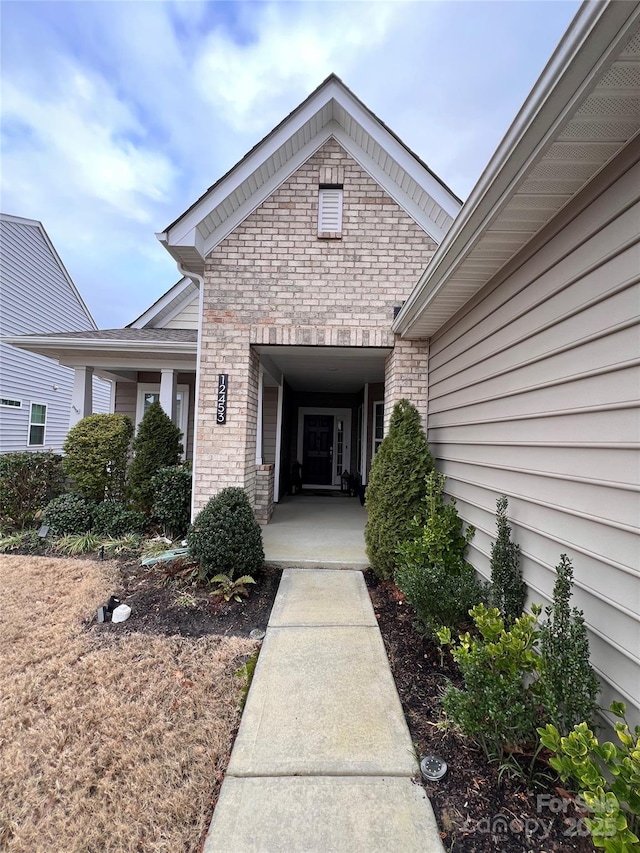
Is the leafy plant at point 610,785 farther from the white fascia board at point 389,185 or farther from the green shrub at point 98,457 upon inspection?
the green shrub at point 98,457

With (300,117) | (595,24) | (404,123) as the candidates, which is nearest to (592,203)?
(595,24)

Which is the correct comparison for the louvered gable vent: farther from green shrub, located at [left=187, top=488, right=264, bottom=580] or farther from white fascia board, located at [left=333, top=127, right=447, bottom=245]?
green shrub, located at [left=187, top=488, right=264, bottom=580]

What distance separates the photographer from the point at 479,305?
3498 mm

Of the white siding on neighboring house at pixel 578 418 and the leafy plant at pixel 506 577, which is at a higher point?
the white siding on neighboring house at pixel 578 418

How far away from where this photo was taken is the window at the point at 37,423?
13355 mm

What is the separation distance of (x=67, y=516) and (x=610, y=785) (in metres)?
6.53

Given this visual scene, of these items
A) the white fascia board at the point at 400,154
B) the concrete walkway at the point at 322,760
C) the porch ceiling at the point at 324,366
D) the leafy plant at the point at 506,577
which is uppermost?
the white fascia board at the point at 400,154

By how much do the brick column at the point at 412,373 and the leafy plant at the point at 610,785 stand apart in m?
3.85

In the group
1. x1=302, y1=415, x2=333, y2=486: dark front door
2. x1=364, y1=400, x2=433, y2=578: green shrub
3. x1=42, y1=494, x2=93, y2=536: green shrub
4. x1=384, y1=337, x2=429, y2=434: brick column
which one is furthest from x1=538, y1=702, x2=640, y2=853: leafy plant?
x1=302, y1=415, x2=333, y2=486: dark front door

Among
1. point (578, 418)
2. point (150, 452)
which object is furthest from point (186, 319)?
point (578, 418)

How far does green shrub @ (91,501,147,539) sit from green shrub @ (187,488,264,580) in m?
2.02

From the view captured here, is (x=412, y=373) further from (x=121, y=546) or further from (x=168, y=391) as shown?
(x=168, y=391)

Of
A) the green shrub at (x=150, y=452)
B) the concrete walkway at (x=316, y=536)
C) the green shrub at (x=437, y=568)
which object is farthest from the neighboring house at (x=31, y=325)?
the green shrub at (x=437, y=568)

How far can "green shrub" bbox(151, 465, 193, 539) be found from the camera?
5641 mm
